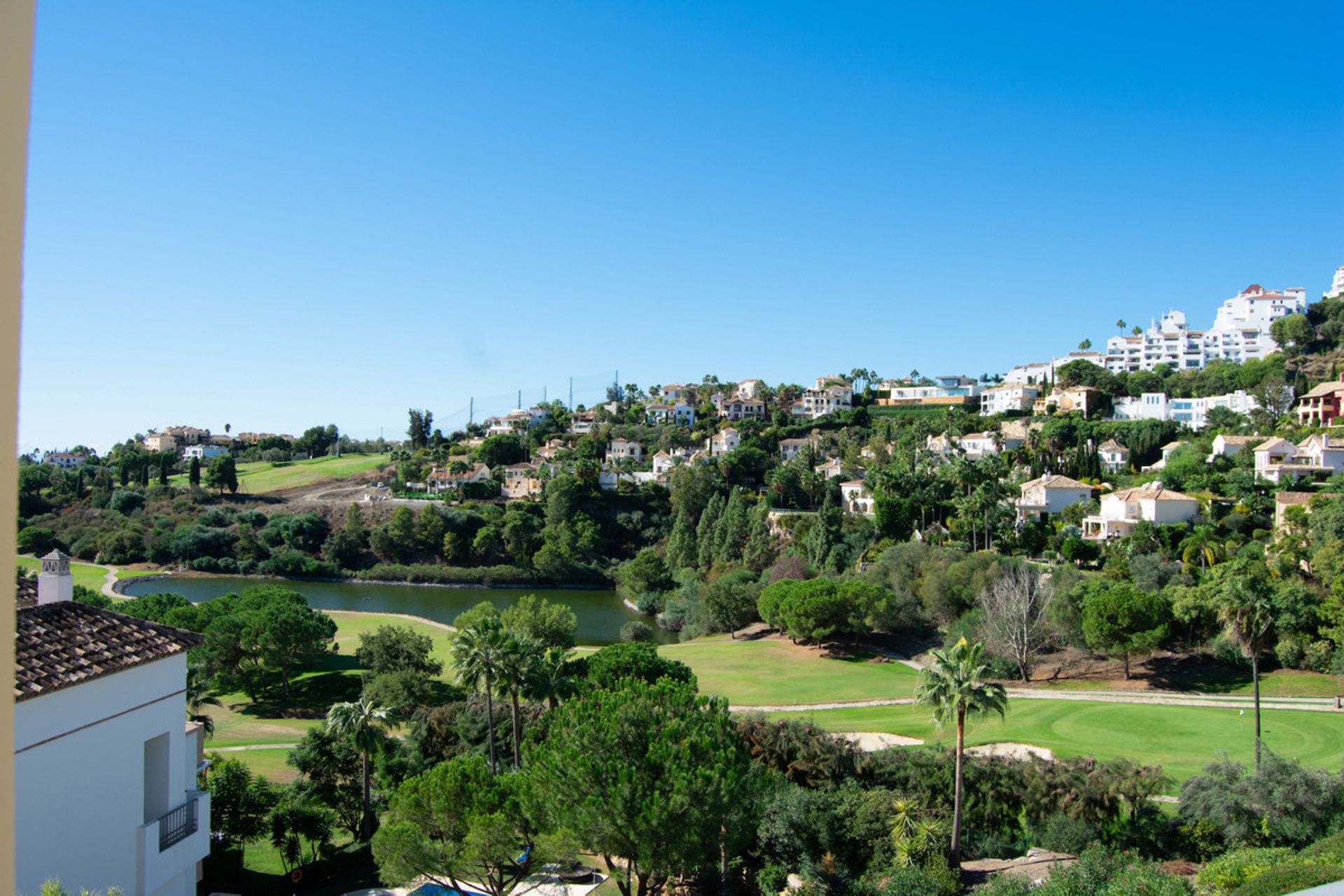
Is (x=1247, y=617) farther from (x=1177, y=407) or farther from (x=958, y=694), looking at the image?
(x=1177, y=407)

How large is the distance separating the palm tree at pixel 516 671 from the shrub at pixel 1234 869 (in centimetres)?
1486

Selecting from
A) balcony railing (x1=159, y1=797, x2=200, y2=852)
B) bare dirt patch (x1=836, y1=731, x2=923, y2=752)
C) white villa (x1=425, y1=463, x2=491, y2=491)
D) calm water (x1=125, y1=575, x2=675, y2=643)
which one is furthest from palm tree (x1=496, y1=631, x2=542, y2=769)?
white villa (x1=425, y1=463, x2=491, y2=491)

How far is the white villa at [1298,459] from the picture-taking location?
49.5 metres

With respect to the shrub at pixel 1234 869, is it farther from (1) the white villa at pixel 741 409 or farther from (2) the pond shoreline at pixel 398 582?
(1) the white villa at pixel 741 409

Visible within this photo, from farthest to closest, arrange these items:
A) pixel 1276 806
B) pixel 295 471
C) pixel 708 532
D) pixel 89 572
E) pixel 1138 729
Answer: pixel 295 471, pixel 89 572, pixel 708 532, pixel 1138 729, pixel 1276 806

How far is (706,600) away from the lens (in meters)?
A: 49.6

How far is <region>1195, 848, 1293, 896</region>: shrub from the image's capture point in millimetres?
13047

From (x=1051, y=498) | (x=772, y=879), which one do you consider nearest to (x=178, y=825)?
(x=772, y=879)

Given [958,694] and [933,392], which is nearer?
[958,694]

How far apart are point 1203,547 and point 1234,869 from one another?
32926 millimetres

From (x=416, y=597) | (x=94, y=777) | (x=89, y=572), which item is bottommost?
(x=416, y=597)

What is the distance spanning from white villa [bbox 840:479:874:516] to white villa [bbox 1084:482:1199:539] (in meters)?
16.9

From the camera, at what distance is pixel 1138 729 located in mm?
27828

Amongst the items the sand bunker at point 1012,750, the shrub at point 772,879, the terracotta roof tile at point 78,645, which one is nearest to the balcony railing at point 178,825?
the terracotta roof tile at point 78,645
